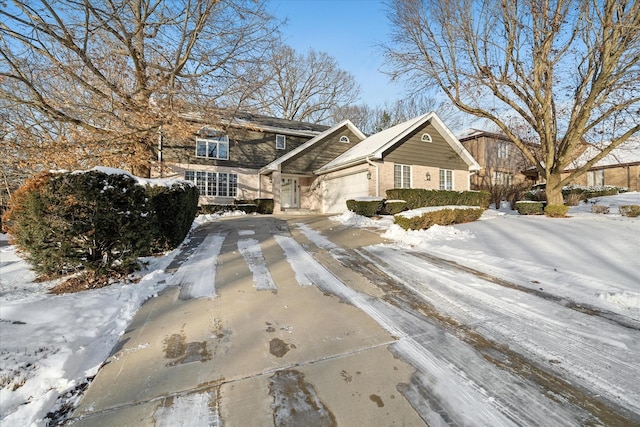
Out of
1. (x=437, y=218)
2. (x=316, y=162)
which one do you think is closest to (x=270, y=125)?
(x=316, y=162)

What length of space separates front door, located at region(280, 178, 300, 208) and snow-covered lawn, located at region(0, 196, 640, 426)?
12.0 m

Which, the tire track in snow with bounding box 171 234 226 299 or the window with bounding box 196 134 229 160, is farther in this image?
the window with bounding box 196 134 229 160

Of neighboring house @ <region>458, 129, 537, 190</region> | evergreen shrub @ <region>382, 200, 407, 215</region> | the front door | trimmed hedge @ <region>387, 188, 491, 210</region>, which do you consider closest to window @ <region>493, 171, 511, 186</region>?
neighboring house @ <region>458, 129, 537, 190</region>

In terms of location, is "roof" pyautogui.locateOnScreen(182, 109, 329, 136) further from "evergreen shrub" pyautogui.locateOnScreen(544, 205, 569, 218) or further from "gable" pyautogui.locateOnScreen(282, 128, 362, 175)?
"evergreen shrub" pyautogui.locateOnScreen(544, 205, 569, 218)

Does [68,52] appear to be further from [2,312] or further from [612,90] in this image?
[612,90]

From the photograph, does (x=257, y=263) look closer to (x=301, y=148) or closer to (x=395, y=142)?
(x=395, y=142)

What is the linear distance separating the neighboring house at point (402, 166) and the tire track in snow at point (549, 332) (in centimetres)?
1106

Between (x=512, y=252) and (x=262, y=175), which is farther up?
(x=262, y=175)

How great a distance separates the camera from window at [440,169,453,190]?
58.3ft

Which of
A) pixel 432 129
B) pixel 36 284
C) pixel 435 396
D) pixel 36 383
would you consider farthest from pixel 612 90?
pixel 36 284

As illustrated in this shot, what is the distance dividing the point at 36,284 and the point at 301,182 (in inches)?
660

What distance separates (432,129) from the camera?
57.0ft

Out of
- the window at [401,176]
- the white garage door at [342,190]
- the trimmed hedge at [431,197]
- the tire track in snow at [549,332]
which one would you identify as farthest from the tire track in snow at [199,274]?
the window at [401,176]

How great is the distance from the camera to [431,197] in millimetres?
14820
